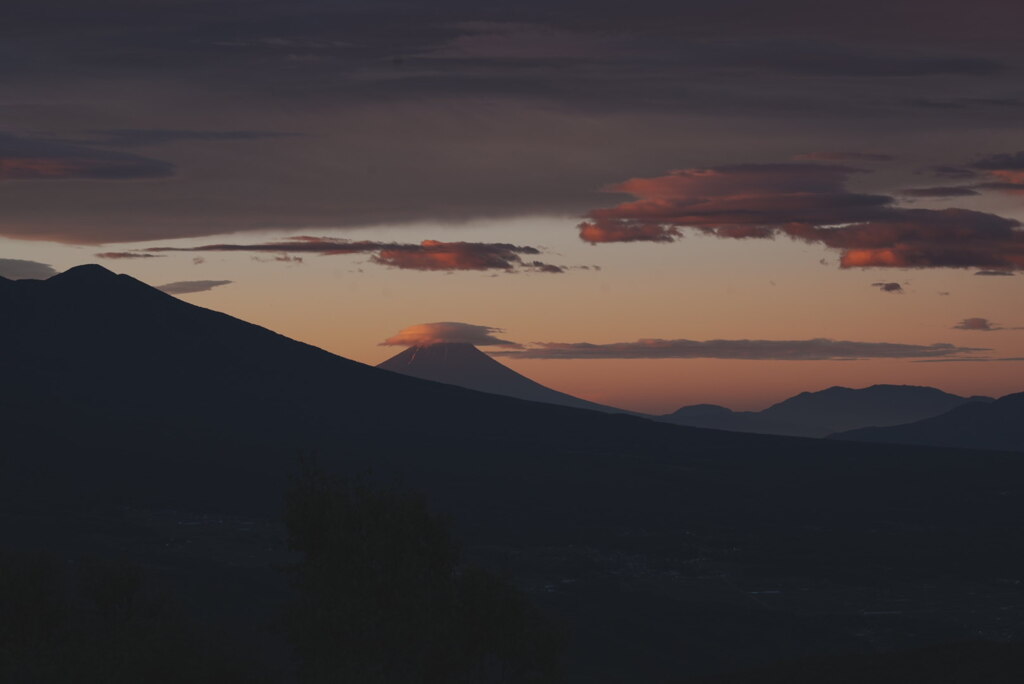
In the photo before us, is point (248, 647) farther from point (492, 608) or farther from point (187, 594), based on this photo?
point (492, 608)

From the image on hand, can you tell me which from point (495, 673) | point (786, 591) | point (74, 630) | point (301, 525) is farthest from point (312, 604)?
point (786, 591)

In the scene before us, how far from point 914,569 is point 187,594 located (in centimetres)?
11385

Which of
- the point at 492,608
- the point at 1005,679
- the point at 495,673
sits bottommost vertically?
the point at 495,673

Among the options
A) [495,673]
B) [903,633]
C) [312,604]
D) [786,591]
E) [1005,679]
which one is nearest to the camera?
[312,604]

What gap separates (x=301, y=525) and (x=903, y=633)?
101 meters

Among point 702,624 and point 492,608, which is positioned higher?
point 492,608

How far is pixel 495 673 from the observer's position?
12531 centimetres

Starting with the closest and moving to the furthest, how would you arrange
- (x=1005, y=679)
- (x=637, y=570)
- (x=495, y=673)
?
(x=1005, y=679) < (x=495, y=673) < (x=637, y=570)

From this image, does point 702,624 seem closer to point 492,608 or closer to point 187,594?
point 187,594

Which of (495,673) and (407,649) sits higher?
(407,649)

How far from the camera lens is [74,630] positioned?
8594cm

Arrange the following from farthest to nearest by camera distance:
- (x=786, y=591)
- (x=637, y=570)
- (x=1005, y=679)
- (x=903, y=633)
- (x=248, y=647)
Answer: (x=637, y=570)
(x=786, y=591)
(x=903, y=633)
(x=248, y=647)
(x=1005, y=679)

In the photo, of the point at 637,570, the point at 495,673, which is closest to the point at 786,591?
the point at 637,570

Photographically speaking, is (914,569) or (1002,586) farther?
(914,569)
